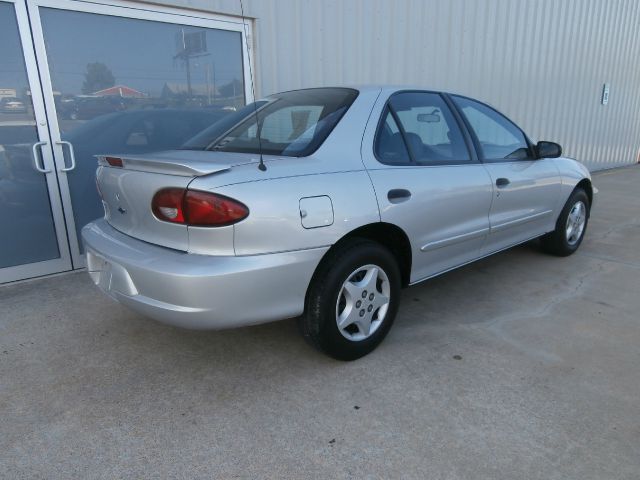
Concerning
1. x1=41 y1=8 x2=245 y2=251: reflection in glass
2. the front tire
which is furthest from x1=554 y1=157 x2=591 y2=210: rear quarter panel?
x1=41 y1=8 x2=245 y2=251: reflection in glass

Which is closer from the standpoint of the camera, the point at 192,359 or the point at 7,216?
the point at 192,359

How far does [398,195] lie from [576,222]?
9.56 ft

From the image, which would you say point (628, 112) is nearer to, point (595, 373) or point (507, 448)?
point (595, 373)

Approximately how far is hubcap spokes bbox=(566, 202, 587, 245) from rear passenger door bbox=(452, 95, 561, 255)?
53cm

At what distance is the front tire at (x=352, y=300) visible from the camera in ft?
7.82

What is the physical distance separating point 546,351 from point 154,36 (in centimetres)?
408

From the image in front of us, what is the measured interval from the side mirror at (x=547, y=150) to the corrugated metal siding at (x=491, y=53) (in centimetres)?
265

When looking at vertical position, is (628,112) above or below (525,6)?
below

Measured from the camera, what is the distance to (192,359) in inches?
107

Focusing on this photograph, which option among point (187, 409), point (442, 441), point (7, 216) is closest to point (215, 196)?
point (187, 409)

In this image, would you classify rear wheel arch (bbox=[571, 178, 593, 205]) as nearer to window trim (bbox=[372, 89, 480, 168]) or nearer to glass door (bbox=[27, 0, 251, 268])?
window trim (bbox=[372, 89, 480, 168])

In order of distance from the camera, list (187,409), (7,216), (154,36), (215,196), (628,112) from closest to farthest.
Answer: (215,196)
(187,409)
(7,216)
(154,36)
(628,112)

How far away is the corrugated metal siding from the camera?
16.8 ft

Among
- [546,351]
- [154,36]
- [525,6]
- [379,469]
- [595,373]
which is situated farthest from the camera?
[525,6]
